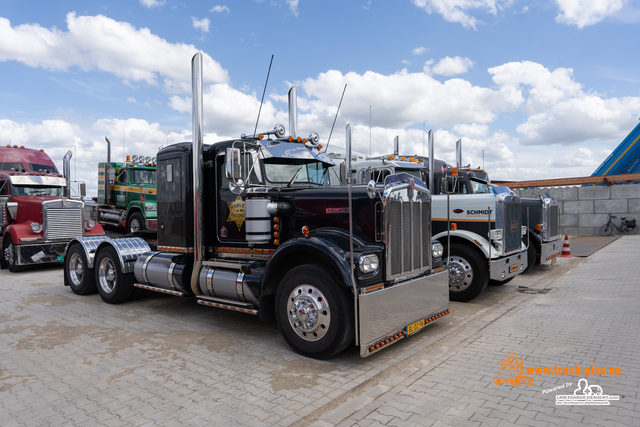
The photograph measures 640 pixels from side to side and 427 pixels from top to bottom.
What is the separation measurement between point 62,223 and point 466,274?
9.88 meters

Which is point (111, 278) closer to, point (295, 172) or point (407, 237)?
point (295, 172)

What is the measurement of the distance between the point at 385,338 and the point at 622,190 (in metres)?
19.8

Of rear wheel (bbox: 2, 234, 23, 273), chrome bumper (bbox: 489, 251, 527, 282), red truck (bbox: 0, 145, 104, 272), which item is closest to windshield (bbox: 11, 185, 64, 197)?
red truck (bbox: 0, 145, 104, 272)

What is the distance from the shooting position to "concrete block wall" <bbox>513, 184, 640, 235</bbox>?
1970cm

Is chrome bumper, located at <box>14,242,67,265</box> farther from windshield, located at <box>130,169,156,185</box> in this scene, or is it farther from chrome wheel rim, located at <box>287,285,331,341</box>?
chrome wheel rim, located at <box>287,285,331,341</box>

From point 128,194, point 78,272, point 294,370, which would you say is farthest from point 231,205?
point 128,194

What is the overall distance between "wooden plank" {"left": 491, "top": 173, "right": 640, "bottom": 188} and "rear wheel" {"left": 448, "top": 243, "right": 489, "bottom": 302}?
14479 mm

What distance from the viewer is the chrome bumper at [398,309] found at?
4.41 metres

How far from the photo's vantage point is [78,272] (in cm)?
838

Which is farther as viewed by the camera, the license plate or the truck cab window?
the truck cab window

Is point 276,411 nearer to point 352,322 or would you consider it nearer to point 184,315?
point 352,322

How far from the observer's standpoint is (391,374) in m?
4.36

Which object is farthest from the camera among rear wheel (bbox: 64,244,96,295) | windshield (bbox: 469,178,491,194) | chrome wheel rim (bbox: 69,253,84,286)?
windshield (bbox: 469,178,491,194)

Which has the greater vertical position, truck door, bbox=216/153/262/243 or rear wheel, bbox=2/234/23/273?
truck door, bbox=216/153/262/243
